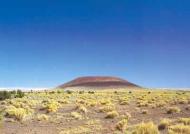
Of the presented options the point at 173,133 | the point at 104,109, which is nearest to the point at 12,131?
the point at 173,133

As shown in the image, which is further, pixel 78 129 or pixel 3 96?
pixel 3 96

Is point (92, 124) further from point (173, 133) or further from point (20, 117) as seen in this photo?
point (173, 133)

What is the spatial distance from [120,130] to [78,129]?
2.55m

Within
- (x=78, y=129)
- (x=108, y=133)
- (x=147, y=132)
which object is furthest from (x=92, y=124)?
(x=147, y=132)

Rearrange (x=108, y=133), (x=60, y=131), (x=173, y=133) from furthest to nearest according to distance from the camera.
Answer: (x=60, y=131), (x=108, y=133), (x=173, y=133)

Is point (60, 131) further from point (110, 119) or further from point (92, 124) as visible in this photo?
point (110, 119)

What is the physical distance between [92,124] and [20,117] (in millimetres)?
5798

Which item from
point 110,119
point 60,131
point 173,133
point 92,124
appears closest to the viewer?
point 173,133

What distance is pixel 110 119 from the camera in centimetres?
2884

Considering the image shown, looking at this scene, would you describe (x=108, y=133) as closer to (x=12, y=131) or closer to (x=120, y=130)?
(x=120, y=130)

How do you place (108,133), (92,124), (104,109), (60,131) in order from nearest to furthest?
(108,133) < (60,131) < (92,124) < (104,109)

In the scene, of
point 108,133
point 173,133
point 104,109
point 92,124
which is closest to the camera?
point 173,133

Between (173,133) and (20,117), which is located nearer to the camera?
(173,133)

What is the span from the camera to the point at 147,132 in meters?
18.9
